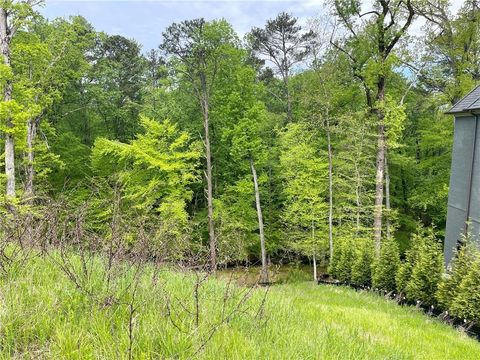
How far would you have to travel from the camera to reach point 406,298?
1113cm

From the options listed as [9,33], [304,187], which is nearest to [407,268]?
[304,187]

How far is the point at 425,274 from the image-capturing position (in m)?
10.4

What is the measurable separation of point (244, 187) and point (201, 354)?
18.7 meters

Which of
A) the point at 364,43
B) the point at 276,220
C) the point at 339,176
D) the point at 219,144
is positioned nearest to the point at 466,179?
the point at 364,43

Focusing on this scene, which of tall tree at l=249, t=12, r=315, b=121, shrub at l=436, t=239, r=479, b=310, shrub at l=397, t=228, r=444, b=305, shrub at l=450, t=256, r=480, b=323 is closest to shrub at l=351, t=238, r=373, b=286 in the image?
shrub at l=397, t=228, r=444, b=305

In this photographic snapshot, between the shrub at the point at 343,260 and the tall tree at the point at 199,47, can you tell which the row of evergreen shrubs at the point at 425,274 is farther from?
the tall tree at the point at 199,47

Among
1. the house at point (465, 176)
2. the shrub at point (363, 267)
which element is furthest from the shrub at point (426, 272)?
the shrub at point (363, 267)

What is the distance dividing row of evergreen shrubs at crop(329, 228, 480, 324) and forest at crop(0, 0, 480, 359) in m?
0.05

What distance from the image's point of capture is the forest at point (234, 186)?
3018 mm

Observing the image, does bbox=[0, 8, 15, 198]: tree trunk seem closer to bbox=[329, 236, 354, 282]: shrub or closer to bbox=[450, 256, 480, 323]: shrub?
bbox=[329, 236, 354, 282]: shrub

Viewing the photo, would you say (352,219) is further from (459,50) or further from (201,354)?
(201,354)

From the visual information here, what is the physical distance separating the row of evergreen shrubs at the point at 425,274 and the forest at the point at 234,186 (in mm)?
53

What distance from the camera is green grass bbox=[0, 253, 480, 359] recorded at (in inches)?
94.2

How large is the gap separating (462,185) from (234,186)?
11897 millimetres
